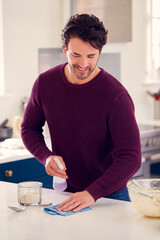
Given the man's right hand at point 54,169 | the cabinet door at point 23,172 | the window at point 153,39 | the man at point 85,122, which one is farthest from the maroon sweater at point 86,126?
the window at point 153,39

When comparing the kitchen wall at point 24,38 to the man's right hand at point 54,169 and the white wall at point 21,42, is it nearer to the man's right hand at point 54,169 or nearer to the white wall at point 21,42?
the white wall at point 21,42

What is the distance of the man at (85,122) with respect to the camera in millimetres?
1999

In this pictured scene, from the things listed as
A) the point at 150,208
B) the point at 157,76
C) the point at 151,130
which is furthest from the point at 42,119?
the point at 157,76

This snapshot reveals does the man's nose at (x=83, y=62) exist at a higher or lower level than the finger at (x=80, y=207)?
higher

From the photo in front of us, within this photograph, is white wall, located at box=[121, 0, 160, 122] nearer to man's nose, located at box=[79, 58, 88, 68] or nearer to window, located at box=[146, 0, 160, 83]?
window, located at box=[146, 0, 160, 83]

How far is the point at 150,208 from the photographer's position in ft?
5.93

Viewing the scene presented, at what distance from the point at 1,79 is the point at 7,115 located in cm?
31

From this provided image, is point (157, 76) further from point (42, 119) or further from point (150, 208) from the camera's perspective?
point (150, 208)

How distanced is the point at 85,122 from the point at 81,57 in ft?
1.06

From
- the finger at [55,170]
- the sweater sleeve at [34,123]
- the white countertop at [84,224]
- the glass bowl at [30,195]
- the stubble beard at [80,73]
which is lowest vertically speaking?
the white countertop at [84,224]

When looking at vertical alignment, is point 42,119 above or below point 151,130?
above

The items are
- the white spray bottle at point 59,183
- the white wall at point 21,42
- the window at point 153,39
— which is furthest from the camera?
the window at point 153,39

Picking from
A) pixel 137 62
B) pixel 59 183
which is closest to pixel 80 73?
pixel 59 183

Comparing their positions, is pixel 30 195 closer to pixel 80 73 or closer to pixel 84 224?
pixel 84 224
